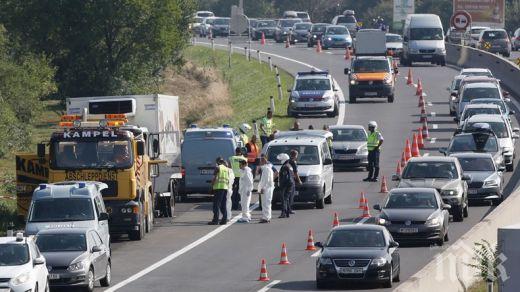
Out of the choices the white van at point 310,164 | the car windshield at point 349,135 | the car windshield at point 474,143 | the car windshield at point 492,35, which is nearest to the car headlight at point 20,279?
the white van at point 310,164

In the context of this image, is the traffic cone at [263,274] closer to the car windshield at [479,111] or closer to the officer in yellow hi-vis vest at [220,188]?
the officer in yellow hi-vis vest at [220,188]

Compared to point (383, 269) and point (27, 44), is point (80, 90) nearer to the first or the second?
point (27, 44)

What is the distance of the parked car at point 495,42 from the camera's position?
90.8 m

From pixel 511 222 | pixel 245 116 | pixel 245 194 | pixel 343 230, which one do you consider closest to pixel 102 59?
pixel 245 116

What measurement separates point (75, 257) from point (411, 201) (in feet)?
30.0

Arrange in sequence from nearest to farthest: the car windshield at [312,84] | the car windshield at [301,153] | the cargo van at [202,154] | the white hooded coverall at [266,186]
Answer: the white hooded coverall at [266,186], the car windshield at [301,153], the cargo van at [202,154], the car windshield at [312,84]

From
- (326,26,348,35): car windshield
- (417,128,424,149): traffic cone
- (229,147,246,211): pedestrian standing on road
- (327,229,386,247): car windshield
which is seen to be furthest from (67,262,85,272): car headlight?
(326,26,348,35): car windshield

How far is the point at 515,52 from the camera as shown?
324 feet

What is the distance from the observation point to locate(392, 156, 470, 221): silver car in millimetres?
36688

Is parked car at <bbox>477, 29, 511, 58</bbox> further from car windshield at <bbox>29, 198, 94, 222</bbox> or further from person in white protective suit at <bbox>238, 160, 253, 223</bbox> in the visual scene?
car windshield at <bbox>29, 198, 94, 222</bbox>

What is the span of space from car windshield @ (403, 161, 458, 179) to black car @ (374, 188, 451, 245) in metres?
4.37

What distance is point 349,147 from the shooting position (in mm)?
46906

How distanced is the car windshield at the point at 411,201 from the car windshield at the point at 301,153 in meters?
6.53

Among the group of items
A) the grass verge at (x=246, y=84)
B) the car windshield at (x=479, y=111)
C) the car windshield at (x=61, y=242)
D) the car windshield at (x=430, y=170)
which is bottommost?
the grass verge at (x=246, y=84)
